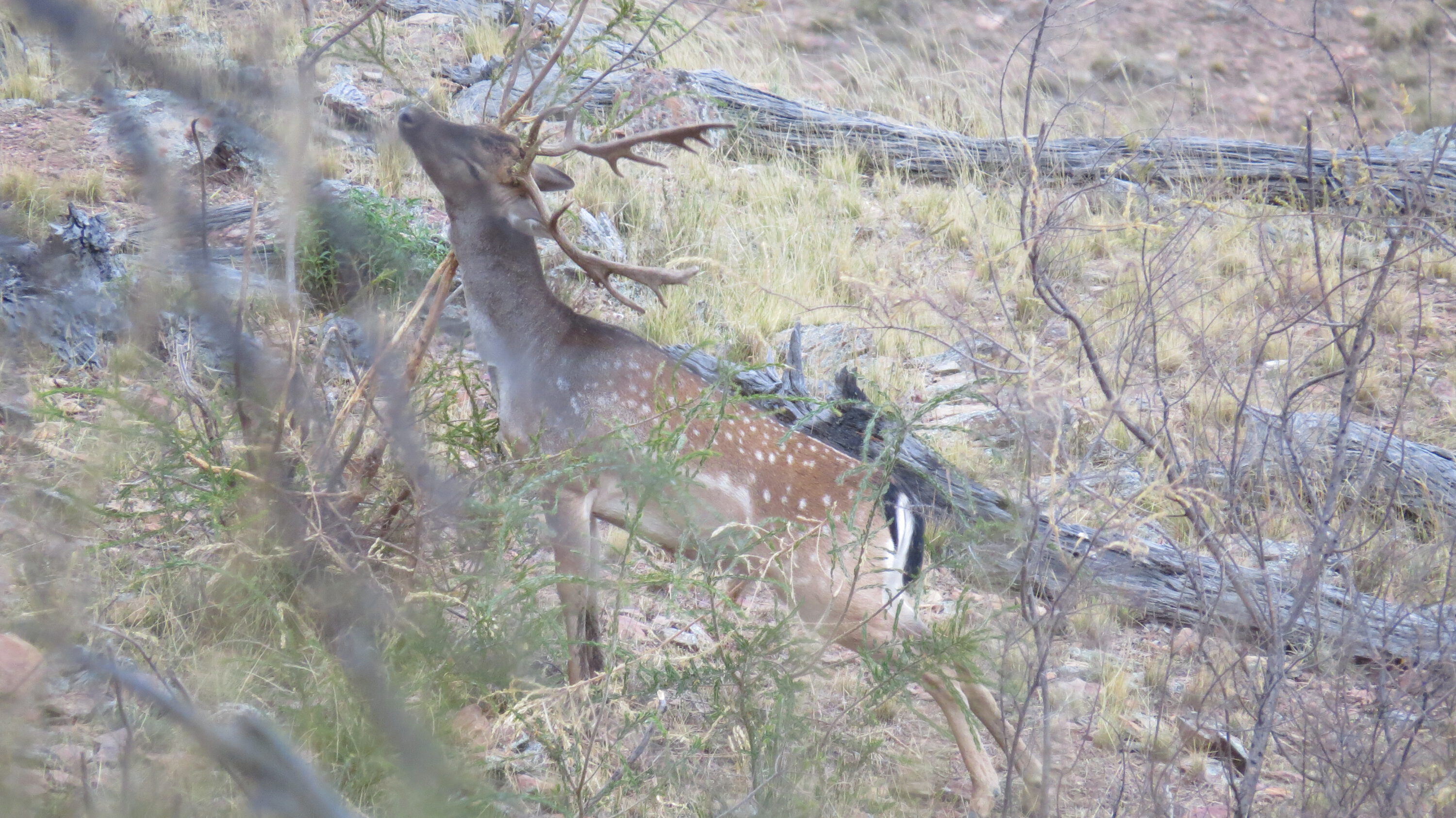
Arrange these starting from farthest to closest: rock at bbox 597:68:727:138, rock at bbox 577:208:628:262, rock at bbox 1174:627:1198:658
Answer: rock at bbox 597:68:727:138
rock at bbox 577:208:628:262
rock at bbox 1174:627:1198:658

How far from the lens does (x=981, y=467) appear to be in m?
5.76

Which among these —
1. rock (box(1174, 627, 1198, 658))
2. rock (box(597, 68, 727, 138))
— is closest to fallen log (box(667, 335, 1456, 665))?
rock (box(1174, 627, 1198, 658))

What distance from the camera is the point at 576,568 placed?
4012 millimetres

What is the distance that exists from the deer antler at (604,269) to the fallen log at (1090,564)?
0.94 ft

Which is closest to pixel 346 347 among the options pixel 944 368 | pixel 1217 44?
pixel 944 368

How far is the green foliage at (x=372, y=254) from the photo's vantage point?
4945 mm

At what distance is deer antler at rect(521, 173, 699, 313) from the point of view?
4035 mm

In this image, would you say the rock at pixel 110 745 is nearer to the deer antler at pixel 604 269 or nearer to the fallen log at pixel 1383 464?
the deer antler at pixel 604 269

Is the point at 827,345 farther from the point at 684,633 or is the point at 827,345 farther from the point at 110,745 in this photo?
the point at 110,745

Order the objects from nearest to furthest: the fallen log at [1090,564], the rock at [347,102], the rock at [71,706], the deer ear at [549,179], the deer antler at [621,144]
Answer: the rock at [71,706]
the fallen log at [1090,564]
the deer antler at [621,144]
the deer ear at [549,179]
the rock at [347,102]

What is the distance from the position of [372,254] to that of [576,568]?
6.00 ft

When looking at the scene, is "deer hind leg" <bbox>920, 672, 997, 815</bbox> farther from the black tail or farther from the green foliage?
the green foliage

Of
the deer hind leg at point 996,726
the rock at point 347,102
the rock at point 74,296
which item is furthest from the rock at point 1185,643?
the rock at point 347,102

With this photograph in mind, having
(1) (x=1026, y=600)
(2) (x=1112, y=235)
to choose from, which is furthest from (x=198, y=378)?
(2) (x=1112, y=235)
